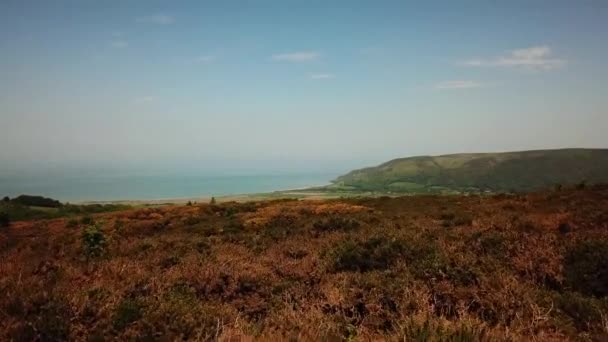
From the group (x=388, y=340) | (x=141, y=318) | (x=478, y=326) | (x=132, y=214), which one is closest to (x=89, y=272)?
(x=141, y=318)

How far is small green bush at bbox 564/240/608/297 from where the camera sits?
6754 millimetres

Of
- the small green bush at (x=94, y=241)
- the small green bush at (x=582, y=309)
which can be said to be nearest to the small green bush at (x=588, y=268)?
the small green bush at (x=582, y=309)

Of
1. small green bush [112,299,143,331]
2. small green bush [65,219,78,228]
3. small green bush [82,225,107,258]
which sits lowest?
small green bush [65,219,78,228]

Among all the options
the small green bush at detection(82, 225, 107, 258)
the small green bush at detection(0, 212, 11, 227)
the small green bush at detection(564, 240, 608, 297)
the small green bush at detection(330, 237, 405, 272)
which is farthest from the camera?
the small green bush at detection(0, 212, 11, 227)

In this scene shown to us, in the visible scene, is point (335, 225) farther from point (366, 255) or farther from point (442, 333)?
point (442, 333)

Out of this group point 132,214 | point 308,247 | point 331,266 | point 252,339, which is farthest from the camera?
point 132,214

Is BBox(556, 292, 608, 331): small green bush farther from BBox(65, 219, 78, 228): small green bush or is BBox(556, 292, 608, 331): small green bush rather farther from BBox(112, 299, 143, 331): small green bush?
BBox(65, 219, 78, 228): small green bush

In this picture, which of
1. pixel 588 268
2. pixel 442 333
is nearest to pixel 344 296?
pixel 442 333

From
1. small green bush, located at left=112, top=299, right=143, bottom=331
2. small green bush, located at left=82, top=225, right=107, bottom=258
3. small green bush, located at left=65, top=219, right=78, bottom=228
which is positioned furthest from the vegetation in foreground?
small green bush, located at left=65, top=219, right=78, bottom=228

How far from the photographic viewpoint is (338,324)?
5.03 m

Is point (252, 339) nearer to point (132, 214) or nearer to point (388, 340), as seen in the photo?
point (388, 340)

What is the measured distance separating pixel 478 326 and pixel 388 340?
3.06 feet

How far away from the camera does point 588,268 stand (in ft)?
23.5

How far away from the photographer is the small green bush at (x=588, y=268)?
6.75 meters
